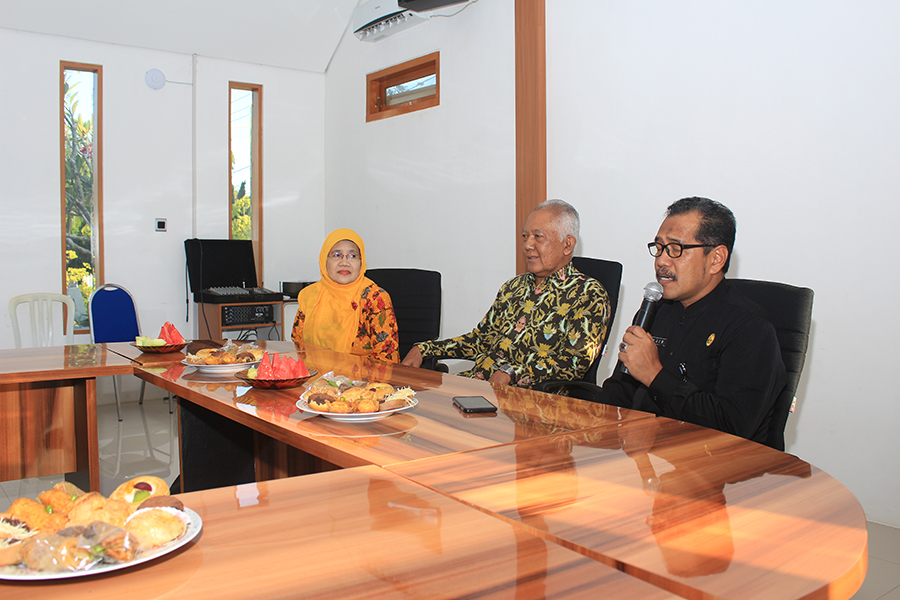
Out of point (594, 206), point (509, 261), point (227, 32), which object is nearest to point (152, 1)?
point (227, 32)

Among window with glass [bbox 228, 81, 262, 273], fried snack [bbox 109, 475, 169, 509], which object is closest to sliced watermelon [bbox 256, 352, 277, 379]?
fried snack [bbox 109, 475, 169, 509]

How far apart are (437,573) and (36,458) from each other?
2.43m

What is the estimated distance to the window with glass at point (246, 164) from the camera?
230 inches

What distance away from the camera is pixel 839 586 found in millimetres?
761

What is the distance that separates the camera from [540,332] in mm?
2736

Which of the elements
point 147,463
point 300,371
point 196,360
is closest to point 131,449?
point 147,463

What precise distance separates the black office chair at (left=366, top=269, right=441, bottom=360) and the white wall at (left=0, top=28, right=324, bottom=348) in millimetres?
2833

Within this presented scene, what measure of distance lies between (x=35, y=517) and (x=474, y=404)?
0.98 meters

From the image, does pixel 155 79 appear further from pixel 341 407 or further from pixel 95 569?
pixel 95 569

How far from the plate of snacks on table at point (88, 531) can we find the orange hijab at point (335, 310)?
215cm

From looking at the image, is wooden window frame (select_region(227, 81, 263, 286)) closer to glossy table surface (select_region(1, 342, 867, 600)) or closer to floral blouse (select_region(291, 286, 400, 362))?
floral blouse (select_region(291, 286, 400, 362))

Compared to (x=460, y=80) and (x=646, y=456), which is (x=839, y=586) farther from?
(x=460, y=80)

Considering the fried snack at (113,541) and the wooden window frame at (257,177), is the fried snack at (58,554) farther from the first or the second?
the wooden window frame at (257,177)

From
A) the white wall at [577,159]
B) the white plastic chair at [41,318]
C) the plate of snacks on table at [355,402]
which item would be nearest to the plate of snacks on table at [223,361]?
the plate of snacks on table at [355,402]
